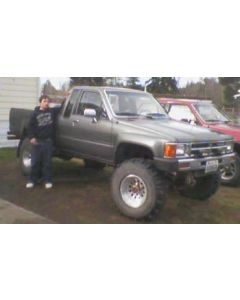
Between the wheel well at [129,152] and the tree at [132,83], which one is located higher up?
the tree at [132,83]

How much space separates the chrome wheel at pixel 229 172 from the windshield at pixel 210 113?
4.08 ft

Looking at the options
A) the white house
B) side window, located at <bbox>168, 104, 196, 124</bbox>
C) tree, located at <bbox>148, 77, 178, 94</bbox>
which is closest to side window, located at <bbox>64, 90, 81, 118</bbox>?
side window, located at <bbox>168, 104, 196, 124</bbox>

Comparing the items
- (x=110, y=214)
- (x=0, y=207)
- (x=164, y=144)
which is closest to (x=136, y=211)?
(x=110, y=214)

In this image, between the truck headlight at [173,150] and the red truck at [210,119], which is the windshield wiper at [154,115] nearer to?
the truck headlight at [173,150]

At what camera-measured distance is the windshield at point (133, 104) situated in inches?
270

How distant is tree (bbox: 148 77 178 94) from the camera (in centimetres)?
2576

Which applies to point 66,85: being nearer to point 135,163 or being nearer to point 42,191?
point 42,191

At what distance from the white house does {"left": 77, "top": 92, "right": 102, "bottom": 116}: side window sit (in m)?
5.21

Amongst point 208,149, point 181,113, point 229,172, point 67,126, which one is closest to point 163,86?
point 181,113

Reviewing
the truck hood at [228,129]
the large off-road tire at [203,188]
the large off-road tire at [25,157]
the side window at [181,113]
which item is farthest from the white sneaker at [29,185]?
the truck hood at [228,129]

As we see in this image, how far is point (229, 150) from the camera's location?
21.8 feet

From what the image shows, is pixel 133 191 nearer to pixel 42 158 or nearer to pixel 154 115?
pixel 154 115

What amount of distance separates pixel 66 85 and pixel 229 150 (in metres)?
13.6

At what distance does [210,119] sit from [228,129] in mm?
628
